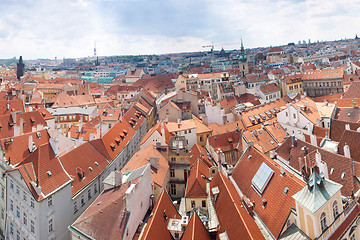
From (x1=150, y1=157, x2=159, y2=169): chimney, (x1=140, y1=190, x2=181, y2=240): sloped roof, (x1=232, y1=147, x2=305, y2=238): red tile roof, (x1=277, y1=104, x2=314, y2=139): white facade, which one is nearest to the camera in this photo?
(x1=232, y1=147, x2=305, y2=238): red tile roof

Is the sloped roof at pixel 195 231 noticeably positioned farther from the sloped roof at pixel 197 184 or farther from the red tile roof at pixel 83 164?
the red tile roof at pixel 83 164

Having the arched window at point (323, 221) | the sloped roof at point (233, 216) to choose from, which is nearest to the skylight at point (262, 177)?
the sloped roof at point (233, 216)

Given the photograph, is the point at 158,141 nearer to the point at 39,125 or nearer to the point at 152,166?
the point at 152,166

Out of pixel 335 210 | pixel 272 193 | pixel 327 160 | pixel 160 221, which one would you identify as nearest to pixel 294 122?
pixel 327 160

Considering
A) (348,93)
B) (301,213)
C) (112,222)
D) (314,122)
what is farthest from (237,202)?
(348,93)

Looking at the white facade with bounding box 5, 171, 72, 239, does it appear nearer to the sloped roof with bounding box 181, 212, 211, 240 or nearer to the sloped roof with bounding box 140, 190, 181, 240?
the sloped roof with bounding box 140, 190, 181, 240

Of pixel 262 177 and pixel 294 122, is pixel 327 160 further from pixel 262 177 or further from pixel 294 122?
pixel 294 122

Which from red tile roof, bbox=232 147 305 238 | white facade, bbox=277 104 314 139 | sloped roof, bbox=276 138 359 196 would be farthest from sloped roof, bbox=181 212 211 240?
white facade, bbox=277 104 314 139
